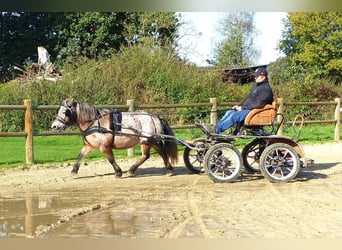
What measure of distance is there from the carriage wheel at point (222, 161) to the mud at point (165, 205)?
145 mm

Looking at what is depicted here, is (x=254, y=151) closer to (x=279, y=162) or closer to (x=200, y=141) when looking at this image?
(x=279, y=162)

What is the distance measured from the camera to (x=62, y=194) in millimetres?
7500

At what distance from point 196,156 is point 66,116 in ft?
7.10

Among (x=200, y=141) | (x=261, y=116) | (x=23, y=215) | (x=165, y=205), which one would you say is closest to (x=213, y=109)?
(x=200, y=141)

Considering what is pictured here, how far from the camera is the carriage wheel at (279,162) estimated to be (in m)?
8.24

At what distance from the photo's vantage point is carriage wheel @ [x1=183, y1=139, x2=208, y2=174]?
8688mm

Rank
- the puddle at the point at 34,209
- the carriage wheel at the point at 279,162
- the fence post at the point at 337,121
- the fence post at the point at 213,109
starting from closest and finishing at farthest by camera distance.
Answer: the puddle at the point at 34,209 → the carriage wheel at the point at 279,162 → the fence post at the point at 213,109 → the fence post at the point at 337,121

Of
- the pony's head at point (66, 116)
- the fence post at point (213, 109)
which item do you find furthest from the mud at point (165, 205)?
the fence post at point (213, 109)

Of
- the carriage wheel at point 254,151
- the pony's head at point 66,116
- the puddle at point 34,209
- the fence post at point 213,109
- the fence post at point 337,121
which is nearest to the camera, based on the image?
the puddle at point 34,209

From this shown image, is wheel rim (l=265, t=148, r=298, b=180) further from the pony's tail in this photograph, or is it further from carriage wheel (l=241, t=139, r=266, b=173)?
the pony's tail

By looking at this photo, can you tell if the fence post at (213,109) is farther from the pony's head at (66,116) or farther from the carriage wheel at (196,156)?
the pony's head at (66,116)

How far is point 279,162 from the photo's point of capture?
8.33 meters
